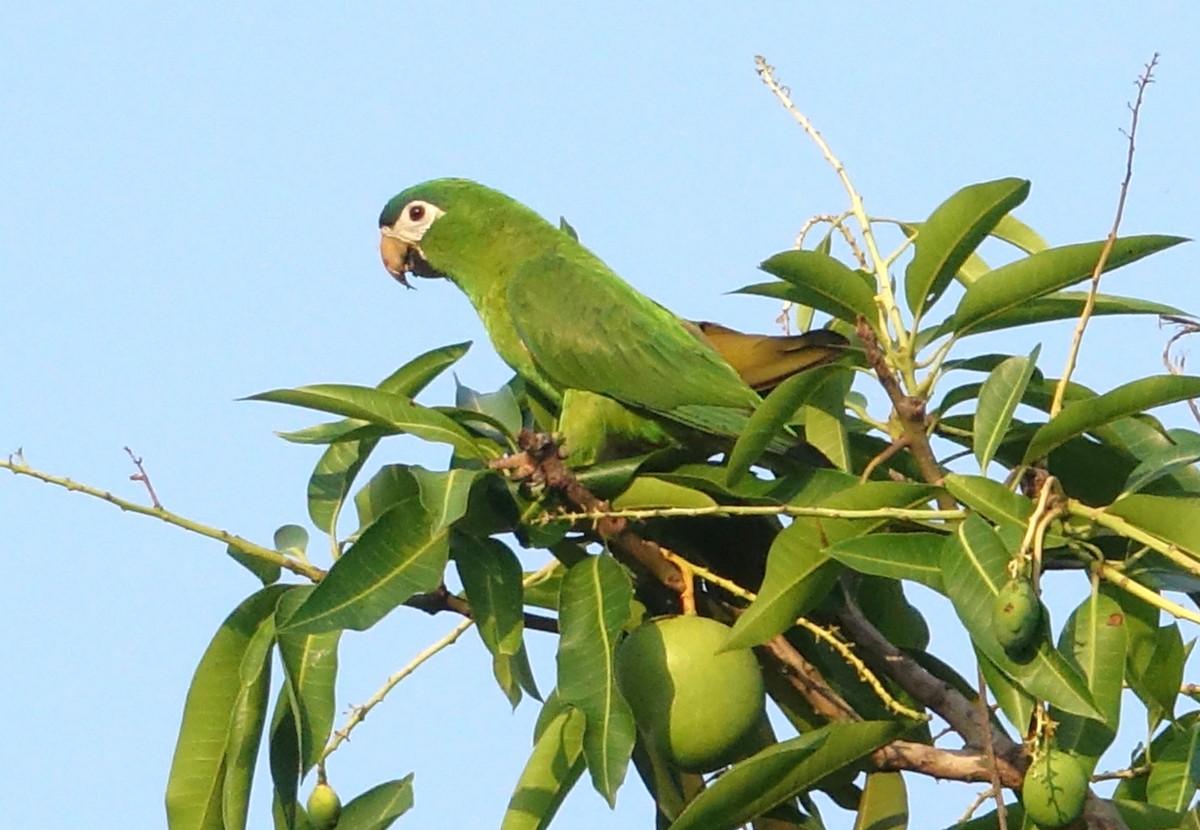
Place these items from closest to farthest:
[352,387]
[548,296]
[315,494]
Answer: [352,387], [315,494], [548,296]

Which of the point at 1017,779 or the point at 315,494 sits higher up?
the point at 315,494

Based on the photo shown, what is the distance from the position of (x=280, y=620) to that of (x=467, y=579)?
311 millimetres

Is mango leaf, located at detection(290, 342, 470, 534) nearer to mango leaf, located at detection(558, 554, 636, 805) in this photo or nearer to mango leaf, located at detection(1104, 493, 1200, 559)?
mango leaf, located at detection(558, 554, 636, 805)

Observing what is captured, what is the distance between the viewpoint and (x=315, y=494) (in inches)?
113

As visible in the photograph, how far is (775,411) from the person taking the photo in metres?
2.37

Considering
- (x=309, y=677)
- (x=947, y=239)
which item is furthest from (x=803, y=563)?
(x=309, y=677)

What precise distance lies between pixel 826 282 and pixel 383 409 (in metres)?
0.81

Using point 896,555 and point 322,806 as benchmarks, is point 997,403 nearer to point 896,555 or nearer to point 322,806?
point 896,555

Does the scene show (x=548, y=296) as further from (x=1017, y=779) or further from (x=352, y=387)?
(x=1017, y=779)

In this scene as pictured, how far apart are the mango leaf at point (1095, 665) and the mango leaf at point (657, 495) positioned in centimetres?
64

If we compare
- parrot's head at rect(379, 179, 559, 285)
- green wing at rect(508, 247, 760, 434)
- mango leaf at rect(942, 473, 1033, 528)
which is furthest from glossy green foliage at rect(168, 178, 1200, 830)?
parrot's head at rect(379, 179, 559, 285)

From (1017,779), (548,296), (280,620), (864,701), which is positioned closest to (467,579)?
(280,620)

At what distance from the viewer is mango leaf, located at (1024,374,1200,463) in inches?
→ 91.6

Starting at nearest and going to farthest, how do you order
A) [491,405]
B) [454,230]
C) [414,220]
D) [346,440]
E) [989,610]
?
[989,610]
[346,440]
[491,405]
[454,230]
[414,220]
